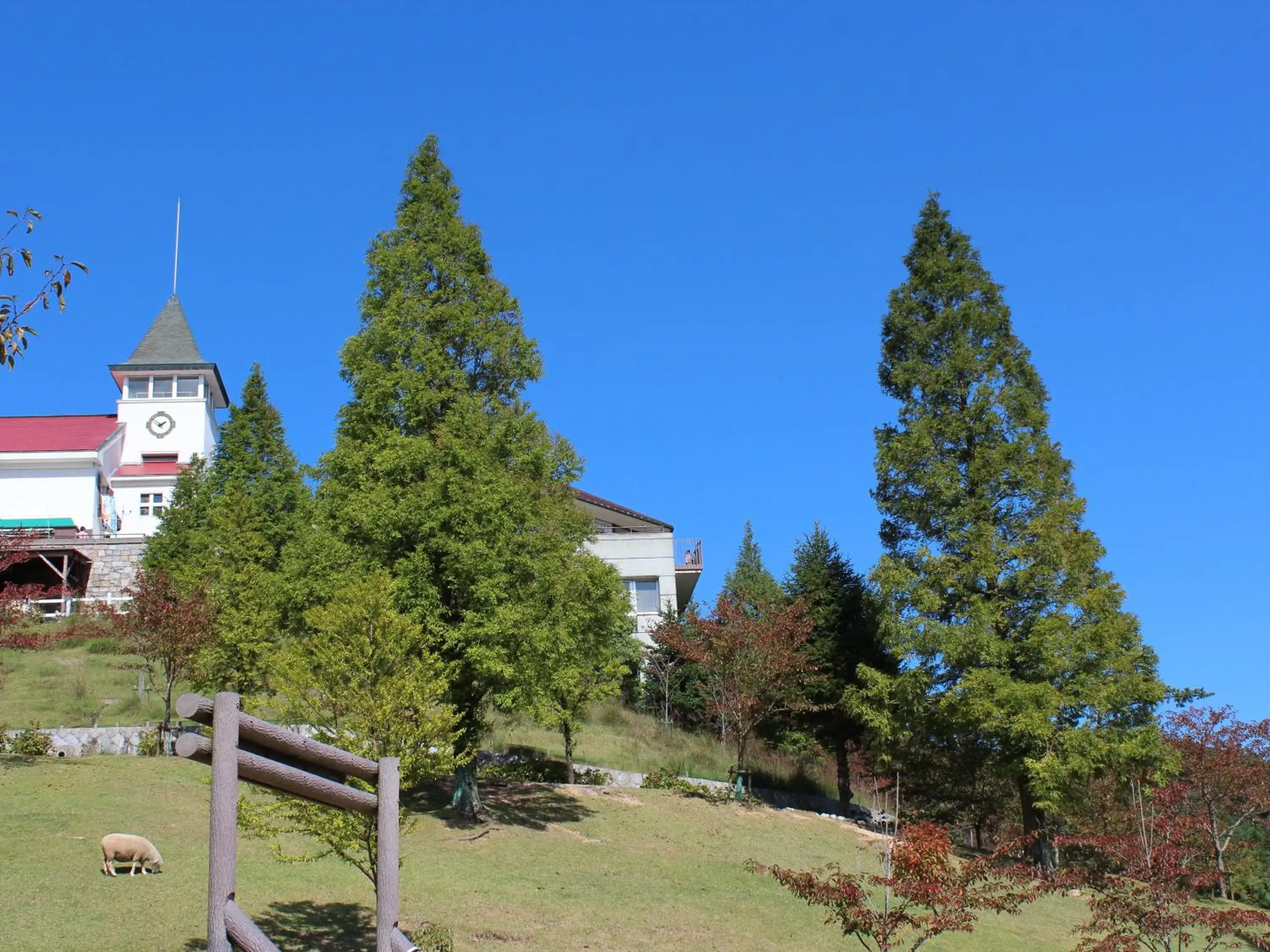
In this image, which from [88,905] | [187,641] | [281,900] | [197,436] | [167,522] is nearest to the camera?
[88,905]

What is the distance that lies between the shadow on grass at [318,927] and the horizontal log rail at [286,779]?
5026 mm

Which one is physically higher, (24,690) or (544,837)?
(24,690)

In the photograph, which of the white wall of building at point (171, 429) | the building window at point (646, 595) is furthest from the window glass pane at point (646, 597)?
the white wall of building at point (171, 429)

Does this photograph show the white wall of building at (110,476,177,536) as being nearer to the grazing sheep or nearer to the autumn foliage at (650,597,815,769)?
the autumn foliage at (650,597,815,769)

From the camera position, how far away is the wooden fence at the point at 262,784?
27.7ft

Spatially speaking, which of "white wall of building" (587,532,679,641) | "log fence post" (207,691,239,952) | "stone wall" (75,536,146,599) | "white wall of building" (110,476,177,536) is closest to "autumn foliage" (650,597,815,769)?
"white wall of building" (587,532,679,641)

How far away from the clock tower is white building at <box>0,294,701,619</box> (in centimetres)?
5

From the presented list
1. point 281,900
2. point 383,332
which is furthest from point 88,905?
point 383,332

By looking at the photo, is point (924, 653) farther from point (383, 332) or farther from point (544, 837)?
point (383, 332)

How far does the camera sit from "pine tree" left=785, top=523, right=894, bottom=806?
3394 cm

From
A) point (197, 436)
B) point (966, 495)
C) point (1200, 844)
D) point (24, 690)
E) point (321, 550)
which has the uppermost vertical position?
point (197, 436)

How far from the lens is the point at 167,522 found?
40.3 m

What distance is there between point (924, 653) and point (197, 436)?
39848 mm

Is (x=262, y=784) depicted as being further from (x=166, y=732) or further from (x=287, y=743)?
(x=166, y=732)
